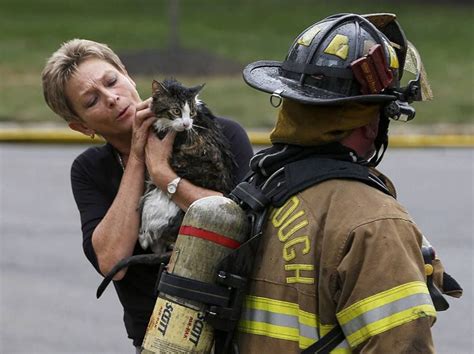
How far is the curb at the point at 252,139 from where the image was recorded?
41.5 ft

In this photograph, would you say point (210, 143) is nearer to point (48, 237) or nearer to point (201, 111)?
point (201, 111)

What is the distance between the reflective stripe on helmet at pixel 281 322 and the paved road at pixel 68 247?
4.25m

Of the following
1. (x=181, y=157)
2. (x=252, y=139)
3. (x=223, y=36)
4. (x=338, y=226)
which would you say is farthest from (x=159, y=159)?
(x=223, y=36)

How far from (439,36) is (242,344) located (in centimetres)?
1692

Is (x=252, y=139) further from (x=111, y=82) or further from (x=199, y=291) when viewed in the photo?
(x=199, y=291)

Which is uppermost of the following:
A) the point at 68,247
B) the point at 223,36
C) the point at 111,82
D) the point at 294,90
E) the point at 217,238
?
the point at 294,90

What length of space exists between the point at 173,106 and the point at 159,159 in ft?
0.73

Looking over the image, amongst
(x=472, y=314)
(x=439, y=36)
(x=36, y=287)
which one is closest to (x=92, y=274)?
(x=36, y=287)

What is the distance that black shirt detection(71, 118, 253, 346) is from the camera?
3602mm

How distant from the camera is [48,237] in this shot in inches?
367

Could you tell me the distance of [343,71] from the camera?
2.56 m

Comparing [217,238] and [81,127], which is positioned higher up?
[217,238]

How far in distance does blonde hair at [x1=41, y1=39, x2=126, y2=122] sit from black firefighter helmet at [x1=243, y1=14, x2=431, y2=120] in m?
1.13

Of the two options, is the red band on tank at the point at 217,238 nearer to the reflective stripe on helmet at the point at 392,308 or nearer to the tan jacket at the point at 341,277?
the tan jacket at the point at 341,277
